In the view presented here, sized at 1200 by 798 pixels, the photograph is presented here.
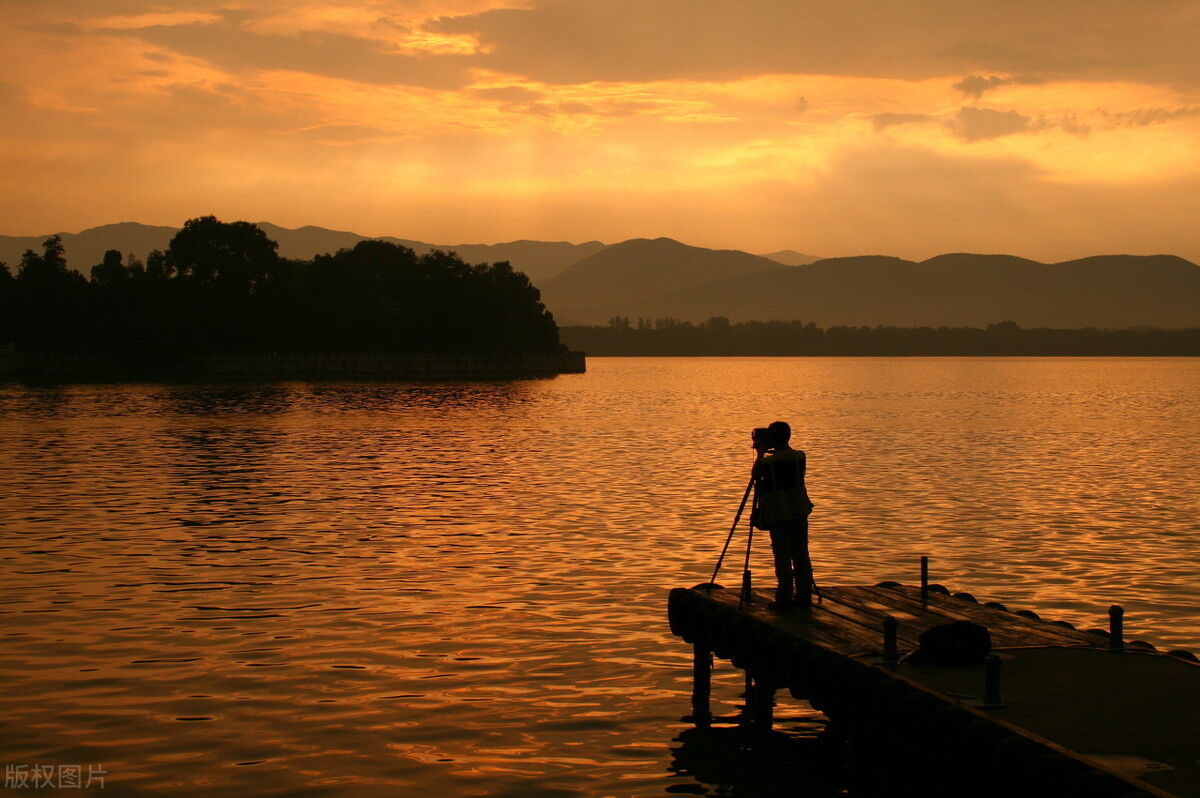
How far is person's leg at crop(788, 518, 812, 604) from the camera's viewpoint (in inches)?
671

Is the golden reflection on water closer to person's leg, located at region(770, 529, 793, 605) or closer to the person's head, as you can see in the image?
person's leg, located at region(770, 529, 793, 605)

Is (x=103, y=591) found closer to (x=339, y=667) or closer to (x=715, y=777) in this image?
(x=339, y=667)

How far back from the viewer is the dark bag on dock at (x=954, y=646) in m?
14.0

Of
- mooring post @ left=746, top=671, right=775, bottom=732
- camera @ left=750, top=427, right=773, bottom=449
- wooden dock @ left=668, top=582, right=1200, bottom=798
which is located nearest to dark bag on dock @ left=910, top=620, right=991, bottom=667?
wooden dock @ left=668, top=582, right=1200, bottom=798

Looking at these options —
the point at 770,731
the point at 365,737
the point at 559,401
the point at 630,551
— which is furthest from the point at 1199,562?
the point at 559,401

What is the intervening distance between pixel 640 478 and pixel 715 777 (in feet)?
115

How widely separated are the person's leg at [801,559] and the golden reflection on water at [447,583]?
1787 mm

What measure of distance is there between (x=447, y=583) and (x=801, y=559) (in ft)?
33.4

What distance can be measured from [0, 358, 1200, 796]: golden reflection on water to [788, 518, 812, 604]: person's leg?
1.79 meters

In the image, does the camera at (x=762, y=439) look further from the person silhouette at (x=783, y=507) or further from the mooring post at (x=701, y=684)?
the mooring post at (x=701, y=684)

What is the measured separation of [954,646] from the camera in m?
14.1

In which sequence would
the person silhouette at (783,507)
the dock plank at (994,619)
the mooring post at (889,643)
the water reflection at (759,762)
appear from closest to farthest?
the mooring post at (889,643), the water reflection at (759,762), the dock plank at (994,619), the person silhouette at (783,507)

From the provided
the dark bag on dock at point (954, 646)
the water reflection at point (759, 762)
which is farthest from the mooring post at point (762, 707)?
the dark bag on dock at point (954, 646)

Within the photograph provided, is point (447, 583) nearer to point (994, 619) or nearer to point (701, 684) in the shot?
point (701, 684)
